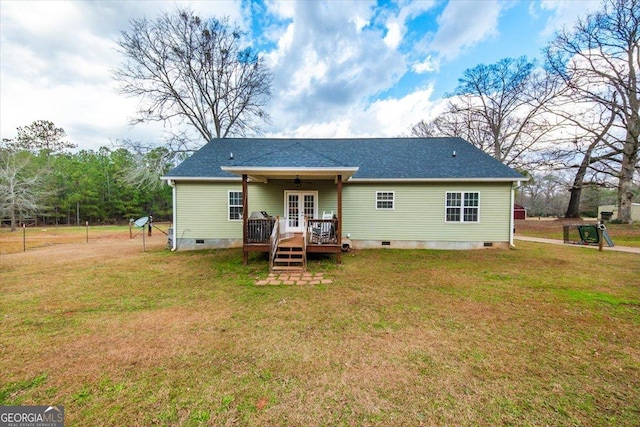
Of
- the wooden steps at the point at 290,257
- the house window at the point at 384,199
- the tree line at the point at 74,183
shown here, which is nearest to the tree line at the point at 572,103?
the house window at the point at 384,199

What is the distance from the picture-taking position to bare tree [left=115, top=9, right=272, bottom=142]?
16.0 m

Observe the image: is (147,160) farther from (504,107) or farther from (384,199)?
(504,107)

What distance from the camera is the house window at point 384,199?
10.6 m

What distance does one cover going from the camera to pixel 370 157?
11898mm

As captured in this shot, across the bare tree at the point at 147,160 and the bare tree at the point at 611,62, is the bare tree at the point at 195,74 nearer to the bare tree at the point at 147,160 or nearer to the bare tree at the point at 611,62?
the bare tree at the point at 147,160

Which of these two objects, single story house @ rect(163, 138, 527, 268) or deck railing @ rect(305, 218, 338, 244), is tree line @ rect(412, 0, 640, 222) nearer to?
single story house @ rect(163, 138, 527, 268)

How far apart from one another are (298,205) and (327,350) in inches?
303

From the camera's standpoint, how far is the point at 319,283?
629 cm

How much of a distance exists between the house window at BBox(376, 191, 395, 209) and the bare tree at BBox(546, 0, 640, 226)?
56.9ft

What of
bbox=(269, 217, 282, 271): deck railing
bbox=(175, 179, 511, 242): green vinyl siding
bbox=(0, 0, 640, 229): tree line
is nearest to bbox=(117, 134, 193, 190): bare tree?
bbox=(0, 0, 640, 229): tree line

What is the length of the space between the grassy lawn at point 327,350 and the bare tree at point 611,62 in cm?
1738

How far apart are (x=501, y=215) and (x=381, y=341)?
975 cm

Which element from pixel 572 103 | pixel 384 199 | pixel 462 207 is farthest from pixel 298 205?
pixel 572 103

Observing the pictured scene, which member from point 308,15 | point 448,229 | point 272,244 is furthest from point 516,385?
point 308,15
